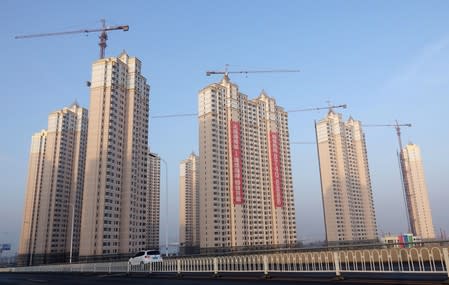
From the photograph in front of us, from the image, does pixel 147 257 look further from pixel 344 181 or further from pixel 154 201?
pixel 154 201

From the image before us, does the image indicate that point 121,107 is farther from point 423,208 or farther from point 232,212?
point 423,208

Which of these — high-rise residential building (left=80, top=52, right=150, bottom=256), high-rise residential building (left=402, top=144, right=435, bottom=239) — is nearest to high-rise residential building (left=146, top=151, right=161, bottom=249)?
high-rise residential building (left=80, top=52, right=150, bottom=256)

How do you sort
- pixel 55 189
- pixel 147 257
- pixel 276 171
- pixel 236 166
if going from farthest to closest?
1. pixel 276 171
2. pixel 55 189
3. pixel 236 166
4. pixel 147 257

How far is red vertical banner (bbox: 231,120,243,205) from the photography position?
111312mm

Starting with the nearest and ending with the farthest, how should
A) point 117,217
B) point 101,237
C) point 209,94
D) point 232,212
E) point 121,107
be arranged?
point 101,237
point 117,217
point 121,107
point 232,212
point 209,94

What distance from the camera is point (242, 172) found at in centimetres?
11856

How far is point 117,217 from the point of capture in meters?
90.6

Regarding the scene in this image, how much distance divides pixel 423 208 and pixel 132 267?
162 m

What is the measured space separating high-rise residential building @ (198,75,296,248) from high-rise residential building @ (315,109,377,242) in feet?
64.9

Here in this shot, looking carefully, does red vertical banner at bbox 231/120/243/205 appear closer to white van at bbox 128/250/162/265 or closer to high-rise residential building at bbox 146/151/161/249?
high-rise residential building at bbox 146/151/161/249

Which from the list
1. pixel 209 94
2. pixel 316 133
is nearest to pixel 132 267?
pixel 209 94

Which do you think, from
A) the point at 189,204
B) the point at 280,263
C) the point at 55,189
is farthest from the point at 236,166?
the point at 280,263

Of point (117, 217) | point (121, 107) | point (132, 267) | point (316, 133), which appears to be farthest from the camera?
point (316, 133)

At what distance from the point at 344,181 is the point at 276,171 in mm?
33677
